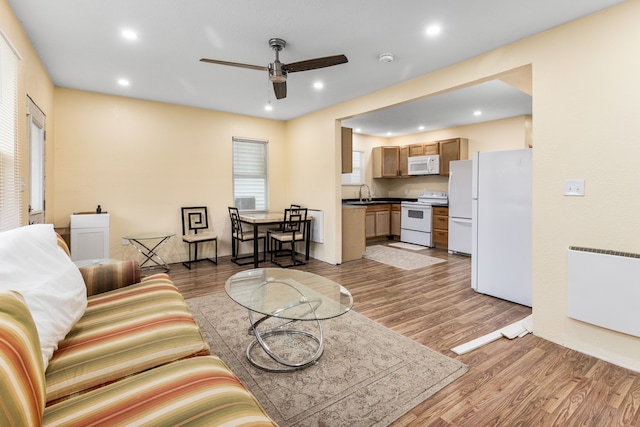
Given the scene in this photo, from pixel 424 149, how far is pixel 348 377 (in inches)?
234

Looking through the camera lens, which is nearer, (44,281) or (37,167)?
(44,281)

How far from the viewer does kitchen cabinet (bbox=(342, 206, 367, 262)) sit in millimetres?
5289

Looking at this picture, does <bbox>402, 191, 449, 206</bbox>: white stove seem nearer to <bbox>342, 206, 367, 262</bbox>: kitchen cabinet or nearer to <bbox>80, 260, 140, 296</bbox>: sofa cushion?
<bbox>342, 206, 367, 262</bbox>: kitchen cabinet

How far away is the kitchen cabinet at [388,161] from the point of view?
24.8 ft

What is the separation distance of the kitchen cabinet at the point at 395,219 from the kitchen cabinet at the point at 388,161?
2.54 ft

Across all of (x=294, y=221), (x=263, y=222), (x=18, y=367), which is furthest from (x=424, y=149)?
(x=18, y=367)

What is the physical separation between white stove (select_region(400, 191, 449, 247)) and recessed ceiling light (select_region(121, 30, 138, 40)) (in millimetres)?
5487

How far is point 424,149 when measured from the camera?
6.97m

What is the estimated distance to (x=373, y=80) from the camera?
12.6 ft

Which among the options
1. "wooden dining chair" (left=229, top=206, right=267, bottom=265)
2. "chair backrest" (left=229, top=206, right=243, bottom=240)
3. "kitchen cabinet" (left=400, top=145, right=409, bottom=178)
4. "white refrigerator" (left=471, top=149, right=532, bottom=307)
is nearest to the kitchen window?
"kitchen cabinet" (left=400, top=145, right=409, bottom=178)

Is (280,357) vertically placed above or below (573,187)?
below

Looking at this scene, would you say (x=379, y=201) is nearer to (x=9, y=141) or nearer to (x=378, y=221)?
(x=378, y=221)

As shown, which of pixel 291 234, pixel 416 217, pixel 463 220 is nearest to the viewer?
pixel 291 234

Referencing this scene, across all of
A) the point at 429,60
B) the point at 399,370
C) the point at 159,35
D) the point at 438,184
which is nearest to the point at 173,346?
the point at 399,370
